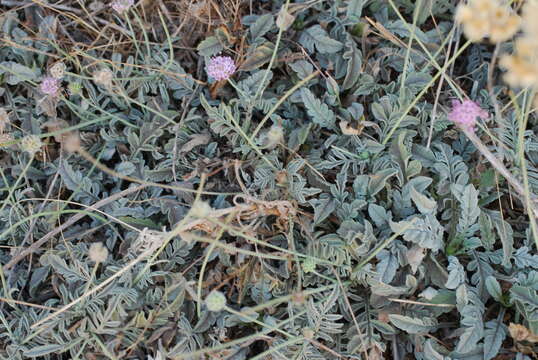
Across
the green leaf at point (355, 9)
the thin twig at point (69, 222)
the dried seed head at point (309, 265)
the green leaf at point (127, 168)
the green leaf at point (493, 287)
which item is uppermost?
the green leaf at point (355, 9)

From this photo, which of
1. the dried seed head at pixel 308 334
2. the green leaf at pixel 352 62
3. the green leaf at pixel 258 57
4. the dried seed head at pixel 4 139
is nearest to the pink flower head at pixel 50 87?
the dried seed head at pixel 4 139

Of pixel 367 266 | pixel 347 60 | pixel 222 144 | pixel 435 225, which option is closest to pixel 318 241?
pixel 367 266

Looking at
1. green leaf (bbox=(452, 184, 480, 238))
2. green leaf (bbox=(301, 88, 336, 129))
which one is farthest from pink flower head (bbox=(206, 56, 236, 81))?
green leaf (bbox=(452, 184, 480, 238))

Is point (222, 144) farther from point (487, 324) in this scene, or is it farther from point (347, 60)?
point (487, 324)

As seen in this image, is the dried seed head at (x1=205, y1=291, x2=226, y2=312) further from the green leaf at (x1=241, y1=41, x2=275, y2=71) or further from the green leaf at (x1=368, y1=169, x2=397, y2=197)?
the green leaf at (x1=241, y1=41, x2=275, y2=71)

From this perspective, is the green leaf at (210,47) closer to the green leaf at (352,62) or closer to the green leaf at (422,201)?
the green leaf at (352,62)

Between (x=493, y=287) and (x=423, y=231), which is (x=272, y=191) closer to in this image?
(x=423, y=231)

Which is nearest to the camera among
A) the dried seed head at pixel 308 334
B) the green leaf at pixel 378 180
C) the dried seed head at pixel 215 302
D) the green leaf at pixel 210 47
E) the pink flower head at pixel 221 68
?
the dried seed head at pixel 215 302
